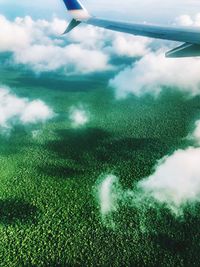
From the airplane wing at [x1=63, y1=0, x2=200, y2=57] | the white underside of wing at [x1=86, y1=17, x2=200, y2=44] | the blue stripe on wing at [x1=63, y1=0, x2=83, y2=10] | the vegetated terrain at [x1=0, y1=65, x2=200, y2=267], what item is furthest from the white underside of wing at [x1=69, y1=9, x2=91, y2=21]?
the vegetated terrain at [x1=0, y1=65, x2=200, y2=267]

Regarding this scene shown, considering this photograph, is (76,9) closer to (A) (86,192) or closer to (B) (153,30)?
(B) (153,30)

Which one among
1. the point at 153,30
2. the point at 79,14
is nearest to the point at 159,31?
the point at 153,30

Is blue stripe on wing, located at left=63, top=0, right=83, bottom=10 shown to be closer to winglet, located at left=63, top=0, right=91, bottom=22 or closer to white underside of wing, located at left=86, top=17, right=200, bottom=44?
winglet, located at left=63, top=0, right=91, bottom=22

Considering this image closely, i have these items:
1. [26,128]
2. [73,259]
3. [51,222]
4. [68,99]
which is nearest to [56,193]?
[51,222]

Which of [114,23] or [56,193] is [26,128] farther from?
[114,23]

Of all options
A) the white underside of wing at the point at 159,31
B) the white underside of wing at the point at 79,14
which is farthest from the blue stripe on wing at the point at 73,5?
the white underside of wing at the point at 159,31

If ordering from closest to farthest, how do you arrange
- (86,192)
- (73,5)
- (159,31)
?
(159,31), (73,5), (86,192)
